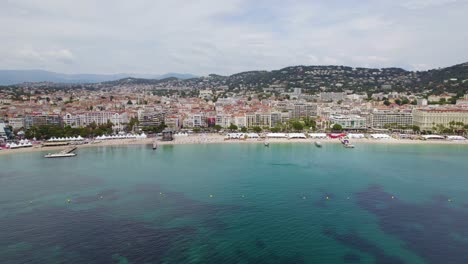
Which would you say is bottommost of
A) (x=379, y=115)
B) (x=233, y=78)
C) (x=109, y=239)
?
(x=109, y=239)

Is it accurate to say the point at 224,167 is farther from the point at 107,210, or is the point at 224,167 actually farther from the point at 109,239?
the point at 109,239

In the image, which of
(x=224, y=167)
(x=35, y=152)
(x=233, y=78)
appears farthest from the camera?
(x=233, y=78)

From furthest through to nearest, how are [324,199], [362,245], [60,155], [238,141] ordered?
[238,141]
[60,155]
[324,199]
[362,245]

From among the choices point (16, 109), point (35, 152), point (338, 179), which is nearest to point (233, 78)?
point (16, 109)

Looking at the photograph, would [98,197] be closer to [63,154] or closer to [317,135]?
[63,154]

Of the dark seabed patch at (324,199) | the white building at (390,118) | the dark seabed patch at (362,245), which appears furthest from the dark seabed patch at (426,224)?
the white building at (390,118)

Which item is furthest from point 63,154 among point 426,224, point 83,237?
point 426,224

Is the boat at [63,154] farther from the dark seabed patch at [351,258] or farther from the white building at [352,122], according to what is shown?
the white building at [352,122]

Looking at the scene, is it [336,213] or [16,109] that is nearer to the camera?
[336,213]
